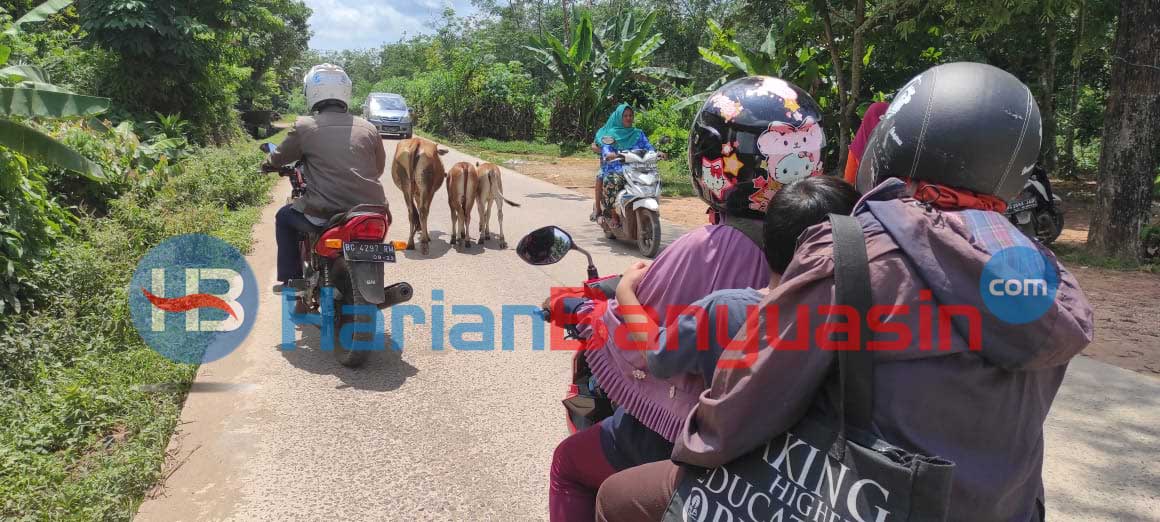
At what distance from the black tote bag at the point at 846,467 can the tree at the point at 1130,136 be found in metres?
9.42

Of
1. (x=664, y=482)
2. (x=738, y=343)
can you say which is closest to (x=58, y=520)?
(x=664, y=482)

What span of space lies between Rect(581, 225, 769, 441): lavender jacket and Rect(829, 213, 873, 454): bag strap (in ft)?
2.07

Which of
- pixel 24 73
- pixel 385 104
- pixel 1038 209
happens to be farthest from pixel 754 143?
pixel 385 104

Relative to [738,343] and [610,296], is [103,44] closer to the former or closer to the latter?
[610,296]

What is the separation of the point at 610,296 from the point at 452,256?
6133 millimetres

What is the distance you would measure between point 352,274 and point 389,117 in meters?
21.7

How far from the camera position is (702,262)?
198 cm

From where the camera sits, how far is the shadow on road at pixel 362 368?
15.7 feet

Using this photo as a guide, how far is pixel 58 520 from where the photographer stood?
308cm

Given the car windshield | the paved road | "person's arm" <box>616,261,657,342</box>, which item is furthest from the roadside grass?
the car windshield

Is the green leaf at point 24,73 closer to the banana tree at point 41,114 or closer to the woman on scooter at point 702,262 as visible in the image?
the banana tree at point 41,114

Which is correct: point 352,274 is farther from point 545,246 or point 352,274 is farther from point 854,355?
point 854,355

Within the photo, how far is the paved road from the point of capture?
11.1 ft

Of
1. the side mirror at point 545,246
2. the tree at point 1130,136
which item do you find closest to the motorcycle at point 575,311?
the side mirror at point 545,246
